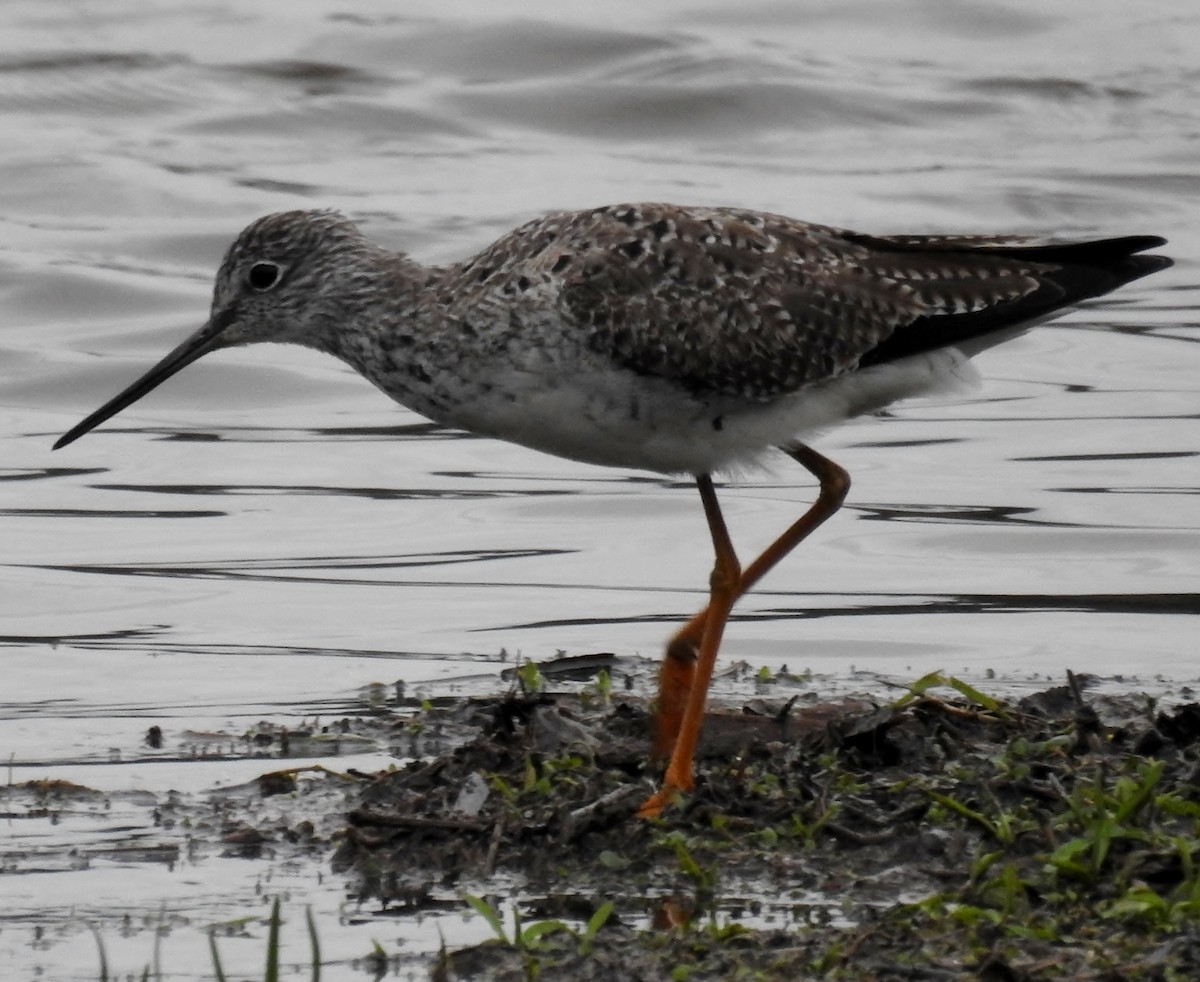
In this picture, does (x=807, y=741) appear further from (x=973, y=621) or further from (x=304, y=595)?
(x=304, y=595)

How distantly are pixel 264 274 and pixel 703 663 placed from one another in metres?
2.16

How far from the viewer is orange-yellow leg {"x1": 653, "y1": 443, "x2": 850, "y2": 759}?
289 inches

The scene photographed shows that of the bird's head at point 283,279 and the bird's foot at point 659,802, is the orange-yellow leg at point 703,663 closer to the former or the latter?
the bird's foot at point 659,802

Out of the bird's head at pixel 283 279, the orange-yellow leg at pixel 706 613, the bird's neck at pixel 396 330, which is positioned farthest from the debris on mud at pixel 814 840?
the bird's head at pixel 283 279

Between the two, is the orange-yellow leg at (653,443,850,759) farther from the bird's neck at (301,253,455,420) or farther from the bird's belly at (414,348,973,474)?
the bird's neck at (301,253,455,420)

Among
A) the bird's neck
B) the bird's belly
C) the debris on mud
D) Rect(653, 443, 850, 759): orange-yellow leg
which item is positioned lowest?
the debris on mud

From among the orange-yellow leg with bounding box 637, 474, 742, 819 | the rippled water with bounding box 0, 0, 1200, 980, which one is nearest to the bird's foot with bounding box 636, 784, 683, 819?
the orange-yellow leg with bounding box 637, 474, 742, 819

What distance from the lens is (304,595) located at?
10.1 m

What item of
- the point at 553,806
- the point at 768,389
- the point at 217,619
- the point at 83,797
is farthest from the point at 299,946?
the point at 217,619

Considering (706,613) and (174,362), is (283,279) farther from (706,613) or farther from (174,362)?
(706,613)

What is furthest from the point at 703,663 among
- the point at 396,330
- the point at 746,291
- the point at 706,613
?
the point at 396,330

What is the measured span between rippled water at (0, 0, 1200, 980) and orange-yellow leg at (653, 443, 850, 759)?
135cm

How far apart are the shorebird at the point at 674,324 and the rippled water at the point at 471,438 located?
143 cm

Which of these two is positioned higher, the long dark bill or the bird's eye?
the bird's eye
